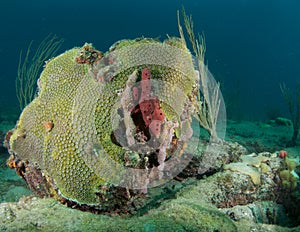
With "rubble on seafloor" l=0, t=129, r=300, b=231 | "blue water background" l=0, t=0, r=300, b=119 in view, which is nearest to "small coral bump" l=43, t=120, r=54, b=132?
"rubble on seafloor" l=0, t=129, r=300, b=231

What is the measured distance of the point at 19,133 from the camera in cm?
265

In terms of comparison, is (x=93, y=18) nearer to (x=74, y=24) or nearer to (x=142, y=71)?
(x=74, y=24)

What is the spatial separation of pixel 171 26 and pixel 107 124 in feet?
311

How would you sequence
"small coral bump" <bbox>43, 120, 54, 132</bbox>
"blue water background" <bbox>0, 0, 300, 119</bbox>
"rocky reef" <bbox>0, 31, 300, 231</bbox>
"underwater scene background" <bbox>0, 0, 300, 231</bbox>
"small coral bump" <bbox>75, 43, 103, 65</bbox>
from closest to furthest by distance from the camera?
"underwater scene background" <bbox>0, 0, 300, 231</bbox>
"rocky reef" <bbox>0, 31, 300, 231</bbox>
"small coral bump" <bbox>43, 120, 54, 132</bbox>
"small coral bump" <bbox>75, 43, 103, 65</bbox>
"blue water background" <bbox>0, 0, 300, 119</bbox>

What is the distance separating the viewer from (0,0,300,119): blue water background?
8206cm

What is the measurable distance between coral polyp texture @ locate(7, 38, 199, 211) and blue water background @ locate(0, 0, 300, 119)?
77979 mm

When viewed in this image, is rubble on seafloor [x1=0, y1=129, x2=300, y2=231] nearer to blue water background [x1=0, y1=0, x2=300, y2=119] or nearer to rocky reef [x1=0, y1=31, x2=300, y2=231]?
rocky reef [x1=0, y1=31, x2=300, y2=231]

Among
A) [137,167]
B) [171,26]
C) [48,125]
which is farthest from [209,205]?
[171,26]

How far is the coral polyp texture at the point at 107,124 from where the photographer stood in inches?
92.2

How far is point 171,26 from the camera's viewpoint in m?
89.9

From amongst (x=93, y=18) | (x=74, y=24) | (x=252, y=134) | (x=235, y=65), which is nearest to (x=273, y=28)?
(x=235, y=65)

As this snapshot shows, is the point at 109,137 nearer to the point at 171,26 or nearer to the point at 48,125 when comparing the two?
the point at 48,125

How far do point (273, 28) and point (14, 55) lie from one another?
320 feet

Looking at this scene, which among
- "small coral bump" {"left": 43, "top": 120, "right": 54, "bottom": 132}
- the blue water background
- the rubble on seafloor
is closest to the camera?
the rubble on seafloor
